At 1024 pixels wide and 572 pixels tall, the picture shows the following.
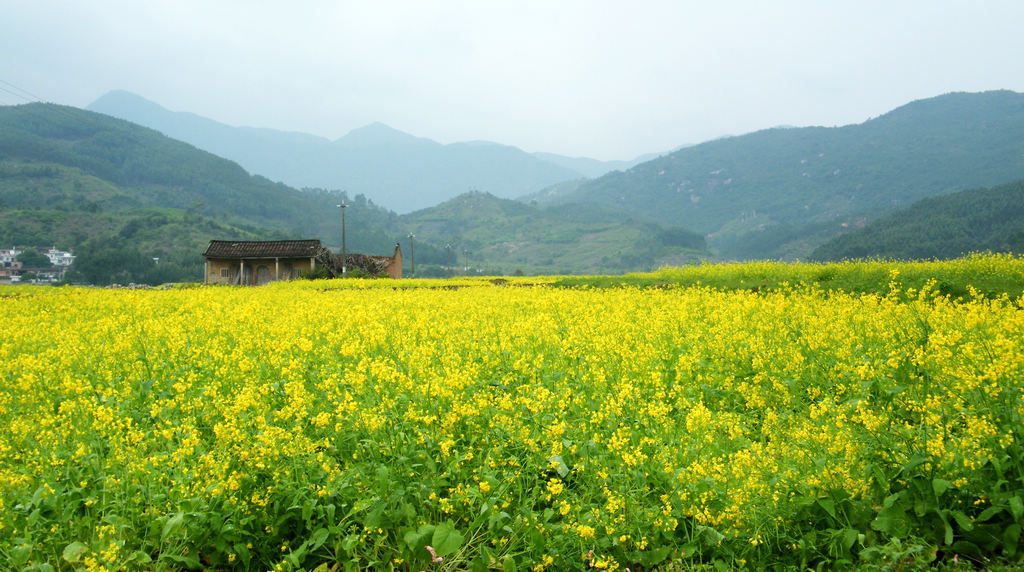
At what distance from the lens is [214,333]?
7703 mm

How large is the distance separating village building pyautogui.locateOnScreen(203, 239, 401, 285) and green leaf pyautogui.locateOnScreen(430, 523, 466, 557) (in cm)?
3829

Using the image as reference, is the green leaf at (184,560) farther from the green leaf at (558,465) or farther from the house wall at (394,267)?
the house wall at (394,267)

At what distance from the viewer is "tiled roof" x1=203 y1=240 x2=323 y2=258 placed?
3931 centimetres

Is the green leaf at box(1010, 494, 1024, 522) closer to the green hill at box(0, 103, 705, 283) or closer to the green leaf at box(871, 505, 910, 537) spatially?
the green leaf at box(871, 505, 910, 537)

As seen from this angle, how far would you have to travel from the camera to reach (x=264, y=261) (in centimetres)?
4088

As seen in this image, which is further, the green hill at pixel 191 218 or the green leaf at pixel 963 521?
the green hill at pixel 191 218

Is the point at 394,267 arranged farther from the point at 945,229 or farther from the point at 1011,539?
the point at 945,229

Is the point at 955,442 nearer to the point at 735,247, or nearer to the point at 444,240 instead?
the point at 444,240

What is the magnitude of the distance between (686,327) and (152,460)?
21.9ft

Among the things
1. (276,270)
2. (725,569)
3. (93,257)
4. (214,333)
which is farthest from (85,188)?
(725,569)

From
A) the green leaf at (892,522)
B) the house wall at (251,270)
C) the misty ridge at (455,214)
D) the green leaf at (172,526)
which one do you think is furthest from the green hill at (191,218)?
the green leaf at (892,522)

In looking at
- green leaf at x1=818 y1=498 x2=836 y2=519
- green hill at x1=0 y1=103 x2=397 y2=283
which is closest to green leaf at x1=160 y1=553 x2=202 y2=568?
green leaf at x1=818 y1=498 x2=836 y2=519

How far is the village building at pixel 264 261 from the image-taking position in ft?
130

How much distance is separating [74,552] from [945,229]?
329ft
